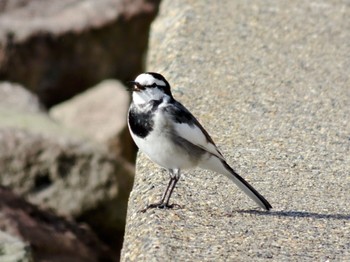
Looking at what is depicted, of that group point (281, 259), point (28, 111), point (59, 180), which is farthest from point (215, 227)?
point (28, 111)

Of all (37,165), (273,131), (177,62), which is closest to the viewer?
(273,131)

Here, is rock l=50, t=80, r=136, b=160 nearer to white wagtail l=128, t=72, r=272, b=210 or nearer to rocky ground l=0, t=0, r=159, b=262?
rocky ground l=0, t=0, r=159, b=262

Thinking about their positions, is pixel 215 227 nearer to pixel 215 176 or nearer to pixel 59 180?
pixel 215 176

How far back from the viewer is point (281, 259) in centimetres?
518

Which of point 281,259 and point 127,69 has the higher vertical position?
point 281,259

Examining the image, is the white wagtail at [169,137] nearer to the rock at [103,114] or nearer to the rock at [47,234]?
the rock at [47,234]

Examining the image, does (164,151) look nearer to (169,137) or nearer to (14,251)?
(169,137)

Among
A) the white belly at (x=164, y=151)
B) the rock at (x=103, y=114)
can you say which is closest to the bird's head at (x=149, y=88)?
the white belly at (x=164, y=151)

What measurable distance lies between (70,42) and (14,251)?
4726 mm

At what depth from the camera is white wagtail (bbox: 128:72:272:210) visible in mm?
5789

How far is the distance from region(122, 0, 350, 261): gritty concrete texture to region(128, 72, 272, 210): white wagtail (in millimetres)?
132

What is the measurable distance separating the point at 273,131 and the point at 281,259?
1.73 meters

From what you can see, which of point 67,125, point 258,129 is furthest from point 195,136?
point 67,125

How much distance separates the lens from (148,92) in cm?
589
